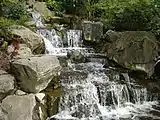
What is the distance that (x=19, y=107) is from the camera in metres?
6.04

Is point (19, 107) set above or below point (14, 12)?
below

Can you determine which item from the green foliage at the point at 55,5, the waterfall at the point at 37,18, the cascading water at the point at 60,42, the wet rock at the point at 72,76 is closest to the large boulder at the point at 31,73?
the wet rock at the point at 72,76

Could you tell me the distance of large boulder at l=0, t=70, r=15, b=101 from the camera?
20.3 feet

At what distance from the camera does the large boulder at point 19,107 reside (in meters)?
5.89

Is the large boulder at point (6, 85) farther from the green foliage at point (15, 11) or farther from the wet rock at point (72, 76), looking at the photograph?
the green foliage at point (15, 11)

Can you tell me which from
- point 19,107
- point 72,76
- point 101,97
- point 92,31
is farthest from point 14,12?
point 19,107

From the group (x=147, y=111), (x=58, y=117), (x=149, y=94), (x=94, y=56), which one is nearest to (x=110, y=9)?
(x=94, y=56)

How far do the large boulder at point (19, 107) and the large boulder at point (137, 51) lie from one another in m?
4.70

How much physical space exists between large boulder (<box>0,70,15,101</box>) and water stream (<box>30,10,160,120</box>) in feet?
4.78

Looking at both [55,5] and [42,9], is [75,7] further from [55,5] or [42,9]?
[42,9]

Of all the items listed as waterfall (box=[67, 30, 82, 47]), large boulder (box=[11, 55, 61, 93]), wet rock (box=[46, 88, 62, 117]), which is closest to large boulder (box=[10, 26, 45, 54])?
waterfall (box=[67, 30, 82, 47])

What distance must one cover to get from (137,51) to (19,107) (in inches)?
210

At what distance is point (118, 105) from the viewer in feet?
27.3

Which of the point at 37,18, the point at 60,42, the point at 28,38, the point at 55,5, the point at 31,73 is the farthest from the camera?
the point at 55,5
